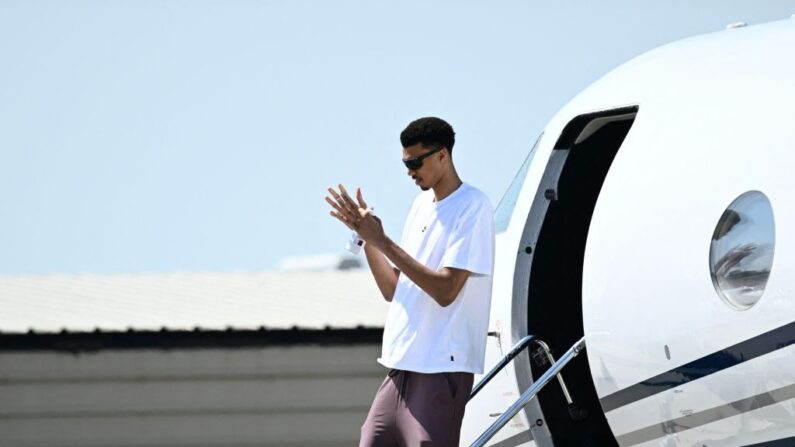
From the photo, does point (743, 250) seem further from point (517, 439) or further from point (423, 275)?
point (517, 439)

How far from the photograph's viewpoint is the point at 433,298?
665 centimetres

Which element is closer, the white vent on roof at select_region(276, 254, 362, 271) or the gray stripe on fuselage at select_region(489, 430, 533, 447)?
the gray stripe on fuselage at select_region(489, 430, 533, 447)

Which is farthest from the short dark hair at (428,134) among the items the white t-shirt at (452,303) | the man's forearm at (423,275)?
the man's forearm at (423,275)

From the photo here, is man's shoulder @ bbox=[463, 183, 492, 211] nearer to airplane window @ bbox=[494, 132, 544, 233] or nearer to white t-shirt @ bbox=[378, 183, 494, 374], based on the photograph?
white t-shirt @ bbox=[378, 183, 494, 374]

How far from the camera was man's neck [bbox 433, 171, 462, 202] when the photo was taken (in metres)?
6.87

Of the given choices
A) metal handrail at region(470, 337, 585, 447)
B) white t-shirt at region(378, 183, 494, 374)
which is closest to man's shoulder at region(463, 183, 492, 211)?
white t-shirt at region(378, 183, 494, 374)

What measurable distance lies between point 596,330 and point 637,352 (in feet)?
1.02

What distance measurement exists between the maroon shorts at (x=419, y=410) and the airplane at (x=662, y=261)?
564 millimetres

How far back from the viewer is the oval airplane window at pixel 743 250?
623 cm

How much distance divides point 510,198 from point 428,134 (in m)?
1.83

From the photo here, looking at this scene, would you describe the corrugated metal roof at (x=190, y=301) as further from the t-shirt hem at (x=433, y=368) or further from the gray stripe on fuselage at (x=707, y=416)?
the t-shirt hem at (x=433, y=368)

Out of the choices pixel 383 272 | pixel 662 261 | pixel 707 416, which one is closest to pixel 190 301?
pixel 383 272

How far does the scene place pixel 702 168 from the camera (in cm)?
659

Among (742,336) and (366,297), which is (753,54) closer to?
(742,336)
